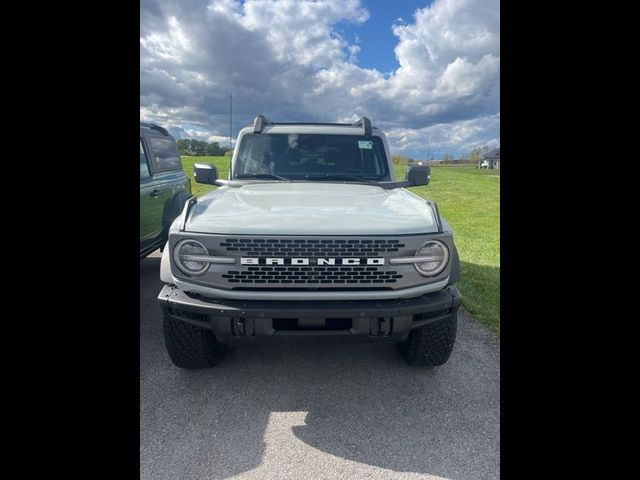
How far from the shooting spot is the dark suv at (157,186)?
469cm

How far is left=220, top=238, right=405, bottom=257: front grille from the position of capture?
2305 mm

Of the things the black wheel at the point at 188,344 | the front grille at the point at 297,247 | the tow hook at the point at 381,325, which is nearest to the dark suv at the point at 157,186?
the black wheel at the point at 188,344

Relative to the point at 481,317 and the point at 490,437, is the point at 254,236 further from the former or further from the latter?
the point at 481,317

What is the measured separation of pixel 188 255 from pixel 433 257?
154cm

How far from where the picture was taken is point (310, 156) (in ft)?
13.1

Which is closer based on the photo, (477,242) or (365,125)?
(365,125)

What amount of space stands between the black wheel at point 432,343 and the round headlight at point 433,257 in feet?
1.33

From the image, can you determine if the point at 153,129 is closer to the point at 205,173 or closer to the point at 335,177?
the point at 205,173

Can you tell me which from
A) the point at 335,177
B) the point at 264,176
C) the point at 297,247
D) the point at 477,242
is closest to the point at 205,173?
the point at 264,176

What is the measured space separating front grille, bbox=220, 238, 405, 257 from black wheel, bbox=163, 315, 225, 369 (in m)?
0.69

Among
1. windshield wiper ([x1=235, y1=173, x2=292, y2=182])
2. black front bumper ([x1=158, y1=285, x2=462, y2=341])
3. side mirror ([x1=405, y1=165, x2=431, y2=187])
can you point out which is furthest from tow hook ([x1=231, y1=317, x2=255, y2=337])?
side mirror ([x1=405, y1=165, x2=431, y2=187])

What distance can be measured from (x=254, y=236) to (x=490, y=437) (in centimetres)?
188

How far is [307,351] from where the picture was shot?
3303 mm

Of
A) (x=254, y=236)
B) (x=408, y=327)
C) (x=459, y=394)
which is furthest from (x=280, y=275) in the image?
(x=459, y=394)
